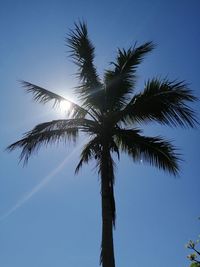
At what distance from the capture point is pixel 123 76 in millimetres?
11914

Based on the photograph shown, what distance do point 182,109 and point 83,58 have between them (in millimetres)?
3965

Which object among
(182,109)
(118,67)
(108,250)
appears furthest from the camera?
(118,67)

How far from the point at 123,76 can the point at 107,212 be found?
15.6 ft

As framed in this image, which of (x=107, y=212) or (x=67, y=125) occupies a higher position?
(x=67, y=125)

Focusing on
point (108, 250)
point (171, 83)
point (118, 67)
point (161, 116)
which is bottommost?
point (108, 250)

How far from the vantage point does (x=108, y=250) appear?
28.3 feet

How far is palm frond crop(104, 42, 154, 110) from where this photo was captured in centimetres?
1178

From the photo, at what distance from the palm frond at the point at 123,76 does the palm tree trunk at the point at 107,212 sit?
6.87 ft

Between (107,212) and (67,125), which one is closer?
(107,212)

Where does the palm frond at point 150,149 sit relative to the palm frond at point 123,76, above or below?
below

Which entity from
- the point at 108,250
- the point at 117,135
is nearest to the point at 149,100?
the point at 117,135

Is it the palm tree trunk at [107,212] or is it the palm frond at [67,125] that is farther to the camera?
the palm frond at [67,125]

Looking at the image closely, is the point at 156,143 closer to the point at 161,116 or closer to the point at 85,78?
the point at 161,116

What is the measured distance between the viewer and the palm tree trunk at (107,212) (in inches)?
337
